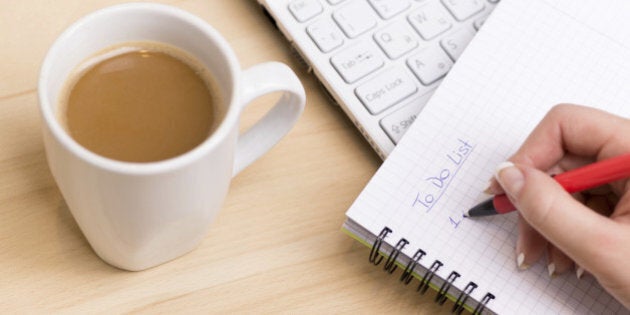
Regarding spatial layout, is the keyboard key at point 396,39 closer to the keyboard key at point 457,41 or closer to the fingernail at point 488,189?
the keyboard key at point 457,41

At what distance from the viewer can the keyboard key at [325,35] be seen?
2.28ft

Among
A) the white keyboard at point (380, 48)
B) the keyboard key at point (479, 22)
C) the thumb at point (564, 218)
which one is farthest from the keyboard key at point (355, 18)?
the thumb at point (564, 218)

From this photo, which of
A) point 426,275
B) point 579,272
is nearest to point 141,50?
point 426,275

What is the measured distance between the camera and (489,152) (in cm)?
67

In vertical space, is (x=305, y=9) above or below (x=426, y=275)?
above

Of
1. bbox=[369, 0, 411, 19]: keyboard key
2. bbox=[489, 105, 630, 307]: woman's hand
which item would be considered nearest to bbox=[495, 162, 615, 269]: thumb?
bbox=[489, 105, 630, 307]: woman's hand

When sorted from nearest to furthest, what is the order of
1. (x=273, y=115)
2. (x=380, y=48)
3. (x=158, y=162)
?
(x=158, y=162) → (x=273, y=115) → (x=380, y=48)

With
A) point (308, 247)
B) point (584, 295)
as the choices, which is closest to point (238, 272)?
point (308, 247)

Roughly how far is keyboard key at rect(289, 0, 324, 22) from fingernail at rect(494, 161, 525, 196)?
9.3 inches

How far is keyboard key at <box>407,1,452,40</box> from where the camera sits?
0.72 metres

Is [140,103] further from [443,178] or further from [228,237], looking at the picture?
[443,178]

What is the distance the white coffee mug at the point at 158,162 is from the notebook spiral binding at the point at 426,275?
0.13 metres

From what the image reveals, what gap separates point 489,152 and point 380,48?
141 millimetres

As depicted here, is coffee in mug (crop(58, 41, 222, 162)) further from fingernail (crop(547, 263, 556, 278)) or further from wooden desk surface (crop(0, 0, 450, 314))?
fingernail (crop(547, 263, 556, 278))
